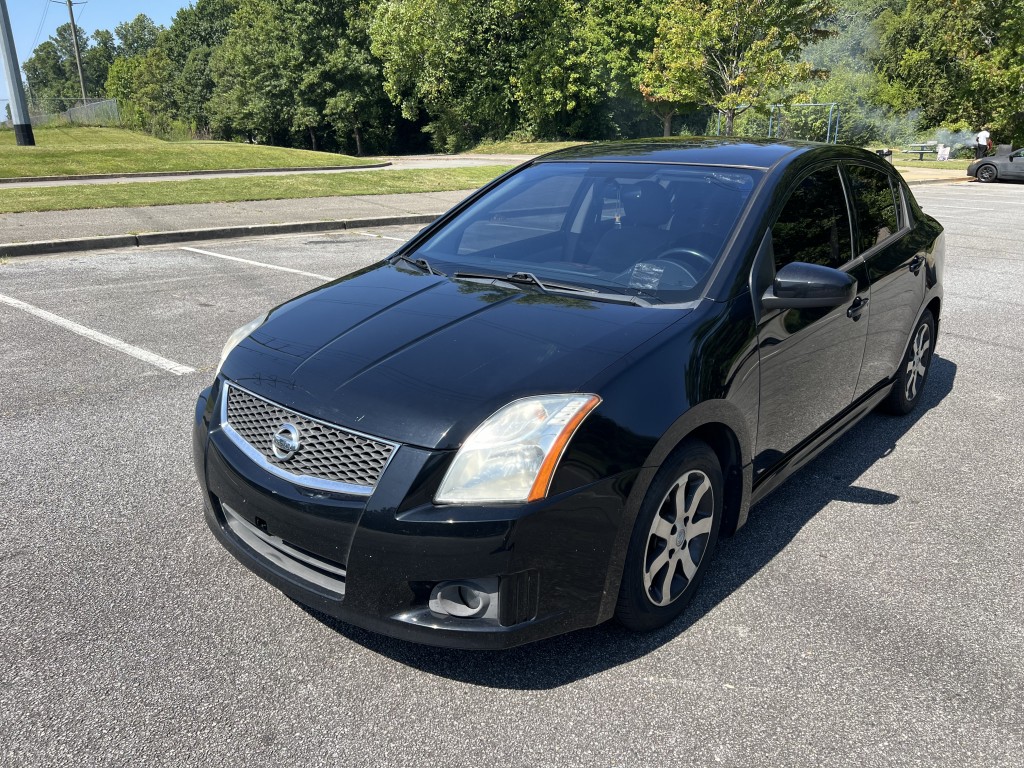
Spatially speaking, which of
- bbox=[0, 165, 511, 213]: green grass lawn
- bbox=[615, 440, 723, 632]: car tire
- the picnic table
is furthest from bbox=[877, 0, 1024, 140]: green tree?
bbox=[615, 440, 723, 632]: car tire

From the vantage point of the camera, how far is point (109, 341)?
20.7ft

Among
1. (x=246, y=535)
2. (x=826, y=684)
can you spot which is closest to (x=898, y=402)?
(x=826, y=684)

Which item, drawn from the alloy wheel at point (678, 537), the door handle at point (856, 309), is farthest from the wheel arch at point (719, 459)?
the door handle at point (856, 309)

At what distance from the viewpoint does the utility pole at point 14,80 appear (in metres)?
21.2

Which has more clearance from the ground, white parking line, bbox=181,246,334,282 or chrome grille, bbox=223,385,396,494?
chrome grille, bbox=223,385,396,494

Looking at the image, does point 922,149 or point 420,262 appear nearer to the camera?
point 420,262

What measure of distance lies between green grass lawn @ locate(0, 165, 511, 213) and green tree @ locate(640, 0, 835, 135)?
14.6 metres

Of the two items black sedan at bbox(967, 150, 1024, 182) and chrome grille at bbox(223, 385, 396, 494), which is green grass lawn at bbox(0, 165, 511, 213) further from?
black sedan at bbox(967, 150, 1024, 182)

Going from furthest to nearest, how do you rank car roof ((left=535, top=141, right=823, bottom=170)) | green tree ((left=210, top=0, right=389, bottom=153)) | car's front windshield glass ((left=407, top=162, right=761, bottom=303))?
green tree ((left=210, top=0, right=389, bottom=153)) → car roof ((left=535, top=141, right=823, bottom=170)) → car's front windshield glass ((left=407, top=162, right=761, bottom=303))

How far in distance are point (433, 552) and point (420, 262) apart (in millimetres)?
1769

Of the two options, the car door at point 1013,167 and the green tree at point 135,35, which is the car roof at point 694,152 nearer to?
the car door at point 1013,167

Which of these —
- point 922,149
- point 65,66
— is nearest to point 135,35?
point 65,66

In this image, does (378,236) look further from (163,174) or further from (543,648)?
(163,174)

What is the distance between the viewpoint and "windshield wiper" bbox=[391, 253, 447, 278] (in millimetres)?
3575
